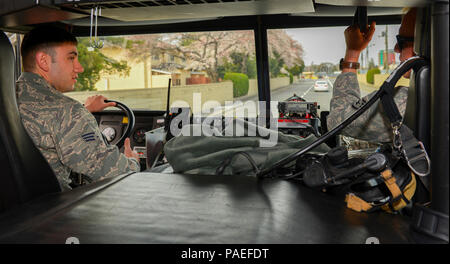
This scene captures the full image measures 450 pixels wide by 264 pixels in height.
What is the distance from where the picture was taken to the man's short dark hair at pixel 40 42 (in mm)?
1739

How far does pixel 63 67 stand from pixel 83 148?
0.51 m

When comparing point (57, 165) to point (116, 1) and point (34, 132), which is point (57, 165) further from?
point (116, 1)

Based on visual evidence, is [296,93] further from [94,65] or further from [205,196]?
[205,196]

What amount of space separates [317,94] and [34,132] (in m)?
2.41

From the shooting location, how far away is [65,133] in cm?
159

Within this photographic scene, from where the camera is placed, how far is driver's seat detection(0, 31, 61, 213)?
1.13 m

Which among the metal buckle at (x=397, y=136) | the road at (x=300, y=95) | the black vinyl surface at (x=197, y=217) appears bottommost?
the black vinyl surface at (x=197, y=217)

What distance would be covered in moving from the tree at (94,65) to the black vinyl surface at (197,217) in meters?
3.03

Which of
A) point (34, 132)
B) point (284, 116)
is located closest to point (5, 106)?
point (34, 132)

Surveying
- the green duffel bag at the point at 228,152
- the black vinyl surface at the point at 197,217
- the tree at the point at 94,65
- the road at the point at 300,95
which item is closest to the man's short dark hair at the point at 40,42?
the green duffel bag at the point at 228,152

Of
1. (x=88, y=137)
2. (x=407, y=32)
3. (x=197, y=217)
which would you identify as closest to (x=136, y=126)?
(x=88, y=137)

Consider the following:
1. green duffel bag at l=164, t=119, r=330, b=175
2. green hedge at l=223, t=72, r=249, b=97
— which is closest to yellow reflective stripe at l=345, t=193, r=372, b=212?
green duffel bag at l=164, t=119, r=330, b=175

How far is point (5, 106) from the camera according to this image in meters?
1.18

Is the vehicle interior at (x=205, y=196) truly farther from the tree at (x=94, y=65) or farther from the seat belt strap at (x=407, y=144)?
the tree at (x=94, y=65)
